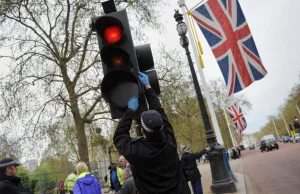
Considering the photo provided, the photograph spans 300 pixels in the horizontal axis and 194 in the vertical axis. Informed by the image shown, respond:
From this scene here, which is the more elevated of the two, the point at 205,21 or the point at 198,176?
the point at 205,21

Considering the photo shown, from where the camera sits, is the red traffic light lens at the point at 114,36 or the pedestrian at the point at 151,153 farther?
the red traffic light lens at the point at 114,36

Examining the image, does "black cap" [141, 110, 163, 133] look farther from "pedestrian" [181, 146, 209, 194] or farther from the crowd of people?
"pedestrian" [181, 146, 209, 194]

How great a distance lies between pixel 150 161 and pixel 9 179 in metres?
2.54

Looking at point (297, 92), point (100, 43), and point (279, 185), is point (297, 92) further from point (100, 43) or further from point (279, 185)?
point (100, 43)

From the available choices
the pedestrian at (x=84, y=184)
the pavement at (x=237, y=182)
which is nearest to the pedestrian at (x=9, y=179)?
the pedestrian at (x=84, y=184)

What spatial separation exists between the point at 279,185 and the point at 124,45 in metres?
8.49

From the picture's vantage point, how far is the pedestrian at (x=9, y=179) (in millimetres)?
3766

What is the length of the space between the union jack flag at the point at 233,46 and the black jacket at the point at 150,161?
18.6 feet

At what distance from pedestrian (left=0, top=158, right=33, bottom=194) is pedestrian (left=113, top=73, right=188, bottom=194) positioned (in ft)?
7.00

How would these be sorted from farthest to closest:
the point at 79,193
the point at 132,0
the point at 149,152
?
the point at 132,0 → the point at 79,193 → the point at 149,152

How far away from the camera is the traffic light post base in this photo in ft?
28.8

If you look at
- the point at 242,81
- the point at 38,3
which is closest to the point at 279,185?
the point at 242,81

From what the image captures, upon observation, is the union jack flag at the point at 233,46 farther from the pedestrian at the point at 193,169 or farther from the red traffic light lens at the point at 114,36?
the red traffic light lens at the point at 114,36

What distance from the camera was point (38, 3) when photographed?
1405 centimetres
